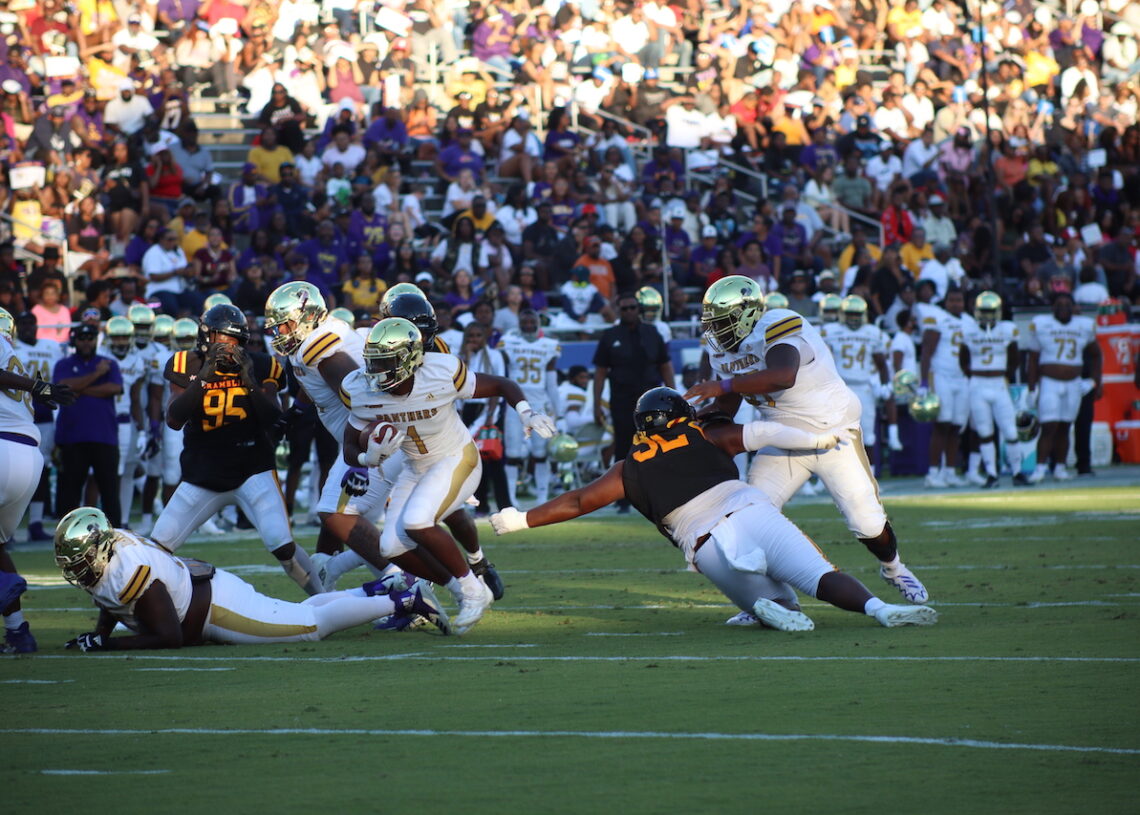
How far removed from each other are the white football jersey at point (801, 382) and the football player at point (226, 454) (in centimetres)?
266

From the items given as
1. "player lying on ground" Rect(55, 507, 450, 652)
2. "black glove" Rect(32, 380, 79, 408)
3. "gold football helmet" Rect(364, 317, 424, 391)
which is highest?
"gold football helmet" Rect(364, 317, 424, 391)

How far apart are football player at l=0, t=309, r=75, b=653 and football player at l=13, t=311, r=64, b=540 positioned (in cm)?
557

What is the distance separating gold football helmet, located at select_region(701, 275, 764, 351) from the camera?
8.85 metres

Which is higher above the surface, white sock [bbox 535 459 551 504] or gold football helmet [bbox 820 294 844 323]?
gold football helmet [bbox 820 294 844 323]

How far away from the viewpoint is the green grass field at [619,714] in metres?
4.91

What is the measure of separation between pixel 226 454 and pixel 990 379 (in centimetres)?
1014

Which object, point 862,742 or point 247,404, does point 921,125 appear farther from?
point 862,742

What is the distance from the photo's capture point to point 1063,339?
Answer: 17.7m

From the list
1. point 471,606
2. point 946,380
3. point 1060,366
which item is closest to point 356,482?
point 471,606

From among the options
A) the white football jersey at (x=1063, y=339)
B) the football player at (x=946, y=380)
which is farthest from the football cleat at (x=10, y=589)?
the white football jersey at (x=1063, y=339)

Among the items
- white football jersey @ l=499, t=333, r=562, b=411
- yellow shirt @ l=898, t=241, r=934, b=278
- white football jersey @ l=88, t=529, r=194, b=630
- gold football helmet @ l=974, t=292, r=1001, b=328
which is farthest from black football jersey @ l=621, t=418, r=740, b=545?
yellow shirt @ l=898, t=241, r=934, b=278

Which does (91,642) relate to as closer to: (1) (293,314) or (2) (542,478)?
(1) (293,314)

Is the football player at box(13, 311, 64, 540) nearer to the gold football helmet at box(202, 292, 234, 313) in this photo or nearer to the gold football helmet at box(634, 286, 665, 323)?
the gold football helmet at box(202, 292, 234, 313)

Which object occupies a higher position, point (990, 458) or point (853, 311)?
point (853, 311)
